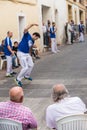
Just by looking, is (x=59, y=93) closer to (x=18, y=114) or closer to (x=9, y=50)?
(x=18, y=114)

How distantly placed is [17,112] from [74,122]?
30.3 inches

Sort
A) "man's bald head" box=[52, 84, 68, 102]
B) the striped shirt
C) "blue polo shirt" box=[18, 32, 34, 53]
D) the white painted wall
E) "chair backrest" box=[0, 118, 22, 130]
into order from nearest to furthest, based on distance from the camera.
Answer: "chair backrest" box=[0, 118, 22, 130] → the striped shirt → "man's bald head" box=[52, 84, 68, 102] → "blue polo shirt" box=[18, 32, 34, 53] → the white painted wall

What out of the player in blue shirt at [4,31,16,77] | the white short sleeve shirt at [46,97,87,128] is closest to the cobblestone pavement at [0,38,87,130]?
the player in blue shirt at [4,31,16,77]

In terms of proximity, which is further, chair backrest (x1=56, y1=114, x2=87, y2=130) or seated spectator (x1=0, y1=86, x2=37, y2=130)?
seated spectator (x1=0, y1=86, x2=37, y2=130)

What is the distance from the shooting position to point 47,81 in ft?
47.6

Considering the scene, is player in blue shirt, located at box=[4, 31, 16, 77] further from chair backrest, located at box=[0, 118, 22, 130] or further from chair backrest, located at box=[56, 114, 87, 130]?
chair backrest, located at box=[56, 114, 87, 130]

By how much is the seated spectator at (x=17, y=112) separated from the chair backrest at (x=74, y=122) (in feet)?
1.48

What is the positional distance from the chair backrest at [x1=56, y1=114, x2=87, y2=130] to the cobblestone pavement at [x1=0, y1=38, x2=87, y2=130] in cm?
298

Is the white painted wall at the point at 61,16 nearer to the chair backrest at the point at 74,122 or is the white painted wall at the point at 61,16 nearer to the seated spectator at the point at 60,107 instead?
the seated spectator at the point at 60,107

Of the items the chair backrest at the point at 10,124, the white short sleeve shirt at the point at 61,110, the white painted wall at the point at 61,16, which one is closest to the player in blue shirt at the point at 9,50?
the white short sleeve shirt at the point at 61,110

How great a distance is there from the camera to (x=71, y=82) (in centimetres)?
1402

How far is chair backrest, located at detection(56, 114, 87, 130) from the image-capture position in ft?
17.4

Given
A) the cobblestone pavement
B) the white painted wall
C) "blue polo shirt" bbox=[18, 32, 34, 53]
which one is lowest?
the cobblestone pavement

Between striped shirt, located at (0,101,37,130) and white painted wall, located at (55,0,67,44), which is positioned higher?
white painted wall, located at (55,0,67,44)
